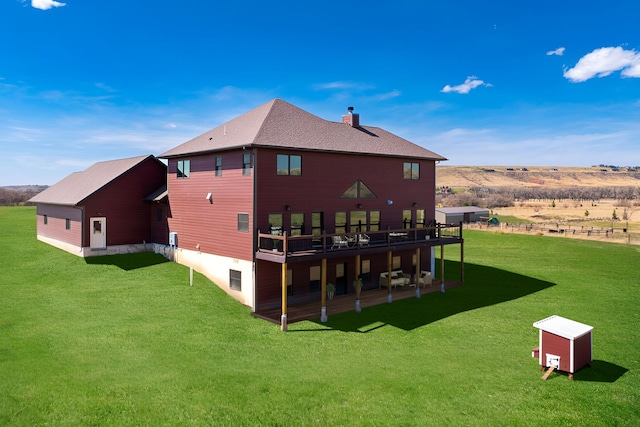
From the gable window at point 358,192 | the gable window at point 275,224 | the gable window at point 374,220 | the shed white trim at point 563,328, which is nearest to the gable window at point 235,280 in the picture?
the gable window at point 275,224

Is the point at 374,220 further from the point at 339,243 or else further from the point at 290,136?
the point at 290,136

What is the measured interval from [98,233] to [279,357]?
18009 mm

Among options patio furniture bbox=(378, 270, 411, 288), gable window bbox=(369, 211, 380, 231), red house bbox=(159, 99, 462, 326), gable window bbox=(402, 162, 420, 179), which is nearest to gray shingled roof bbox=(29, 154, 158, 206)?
red house bbox=(159, 99, 462, 326)

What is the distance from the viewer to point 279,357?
15.0 meters

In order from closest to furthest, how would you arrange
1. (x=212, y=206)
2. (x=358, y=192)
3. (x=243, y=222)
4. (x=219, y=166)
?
(x=243, y=222) < (x=219, y=166) < (x=212, y=206) < (x=358, y=192)

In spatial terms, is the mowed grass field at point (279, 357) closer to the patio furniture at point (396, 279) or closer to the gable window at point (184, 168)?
the patio furniture at point (396, 279)

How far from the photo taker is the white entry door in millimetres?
26781

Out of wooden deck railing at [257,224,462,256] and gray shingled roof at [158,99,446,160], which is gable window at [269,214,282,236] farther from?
gray shingled roof at [158,99,446,160]

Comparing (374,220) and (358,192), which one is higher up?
(358,192)

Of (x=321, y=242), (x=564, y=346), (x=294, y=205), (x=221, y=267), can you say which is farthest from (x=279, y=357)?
(x=564, y=346)

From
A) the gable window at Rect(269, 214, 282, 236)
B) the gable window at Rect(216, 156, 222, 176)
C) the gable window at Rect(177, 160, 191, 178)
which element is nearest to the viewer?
the gable window at Rect(269, 214, 282, 236)

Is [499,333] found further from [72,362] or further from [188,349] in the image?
[72,362]

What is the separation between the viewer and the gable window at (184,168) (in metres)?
24.8

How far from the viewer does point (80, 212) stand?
2659 cm
